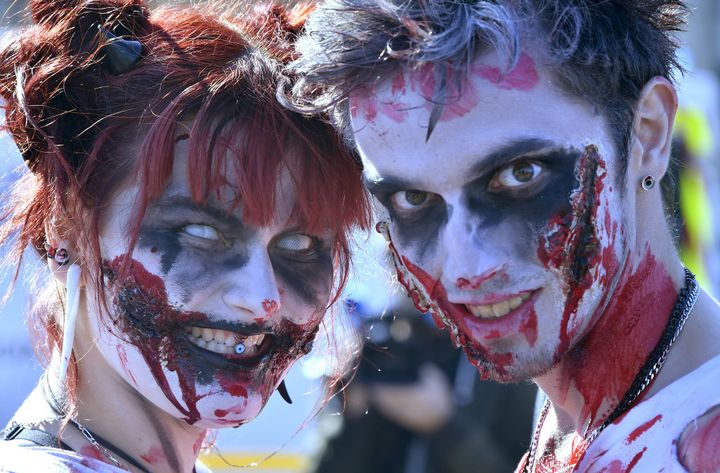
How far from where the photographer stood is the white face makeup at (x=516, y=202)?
74.7 inches

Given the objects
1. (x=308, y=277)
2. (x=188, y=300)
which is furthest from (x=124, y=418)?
(x=308, y=277)

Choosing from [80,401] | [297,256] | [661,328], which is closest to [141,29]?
[297,256]

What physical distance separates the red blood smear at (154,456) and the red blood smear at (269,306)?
1.37ft

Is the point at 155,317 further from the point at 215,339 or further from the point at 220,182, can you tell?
the point at 220,182

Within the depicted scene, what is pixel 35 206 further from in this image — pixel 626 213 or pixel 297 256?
pixel 626 213

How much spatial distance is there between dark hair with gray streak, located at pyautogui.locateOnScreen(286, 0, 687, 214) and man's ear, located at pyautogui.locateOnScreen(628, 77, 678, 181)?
21 millimetres

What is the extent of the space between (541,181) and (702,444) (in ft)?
1.82

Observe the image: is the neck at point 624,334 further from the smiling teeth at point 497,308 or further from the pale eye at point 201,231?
the pale eye at point 201,231

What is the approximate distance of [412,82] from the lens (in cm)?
197

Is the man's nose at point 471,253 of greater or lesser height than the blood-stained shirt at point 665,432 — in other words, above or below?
above

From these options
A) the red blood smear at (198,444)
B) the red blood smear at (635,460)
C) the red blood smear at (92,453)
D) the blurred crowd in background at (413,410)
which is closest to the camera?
the red blood smear at (635,460)

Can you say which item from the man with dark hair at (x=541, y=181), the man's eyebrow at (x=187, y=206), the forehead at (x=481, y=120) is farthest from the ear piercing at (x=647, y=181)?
the man's eyebrow at (x=187, y=206)

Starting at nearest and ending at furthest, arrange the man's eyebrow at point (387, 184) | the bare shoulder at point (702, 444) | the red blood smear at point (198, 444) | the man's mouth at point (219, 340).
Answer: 1. the bare shoulder at point (702, 444)
2. the man's eyebrow at point (387, 184)
3. the man's mouth at point (219, 340)
4. the red blood smear at point (198, 444)

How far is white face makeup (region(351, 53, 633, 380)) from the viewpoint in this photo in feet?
6.23
